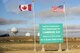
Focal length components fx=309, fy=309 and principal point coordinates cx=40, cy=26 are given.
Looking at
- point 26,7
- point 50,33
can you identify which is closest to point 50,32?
point 50,33

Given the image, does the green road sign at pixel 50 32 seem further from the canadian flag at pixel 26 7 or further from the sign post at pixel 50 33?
the canadian flag at pixel 26 7

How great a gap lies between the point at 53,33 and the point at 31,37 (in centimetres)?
4906

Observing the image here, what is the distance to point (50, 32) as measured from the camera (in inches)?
1287

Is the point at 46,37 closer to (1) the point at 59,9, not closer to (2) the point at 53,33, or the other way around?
(2) the point at 53,33

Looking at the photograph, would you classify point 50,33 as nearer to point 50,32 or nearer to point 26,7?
point 50,32

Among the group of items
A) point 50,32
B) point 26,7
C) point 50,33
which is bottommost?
point 50,33

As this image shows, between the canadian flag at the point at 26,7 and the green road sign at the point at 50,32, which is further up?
the canadian flag at the point at 26,7

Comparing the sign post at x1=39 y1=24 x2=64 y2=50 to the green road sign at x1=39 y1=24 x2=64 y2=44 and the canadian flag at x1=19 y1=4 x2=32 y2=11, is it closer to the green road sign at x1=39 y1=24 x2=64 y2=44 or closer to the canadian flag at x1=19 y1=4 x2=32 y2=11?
the green road sign at x1=39 y1=24 x2=64 y2=44

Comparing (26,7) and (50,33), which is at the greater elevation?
(26,7)

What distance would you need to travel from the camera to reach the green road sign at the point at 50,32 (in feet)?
107

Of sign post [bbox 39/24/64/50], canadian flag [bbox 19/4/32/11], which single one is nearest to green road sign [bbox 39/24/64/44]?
sign post [bbox 39/24/64/50]

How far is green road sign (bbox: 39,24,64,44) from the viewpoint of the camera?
32625 mm

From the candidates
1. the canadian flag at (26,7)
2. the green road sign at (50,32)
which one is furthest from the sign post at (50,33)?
the canadian flag at (26,7)

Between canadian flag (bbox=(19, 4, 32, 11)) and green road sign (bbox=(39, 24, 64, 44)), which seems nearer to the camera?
green road sign (bbox=(39, 24, 64, 44))
